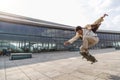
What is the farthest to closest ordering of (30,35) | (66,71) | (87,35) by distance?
(30,35) → (66,71) → (87,35)

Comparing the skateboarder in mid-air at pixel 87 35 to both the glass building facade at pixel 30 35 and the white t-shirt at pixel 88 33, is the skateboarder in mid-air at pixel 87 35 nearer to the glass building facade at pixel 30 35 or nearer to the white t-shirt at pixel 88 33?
the white t-shirt at pixel 88 33

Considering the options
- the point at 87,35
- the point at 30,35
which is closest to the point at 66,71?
the point at 87,35

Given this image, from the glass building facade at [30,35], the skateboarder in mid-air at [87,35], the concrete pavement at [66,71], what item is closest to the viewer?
the concrete pavement at [66,71]

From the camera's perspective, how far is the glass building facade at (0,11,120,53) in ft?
78.6

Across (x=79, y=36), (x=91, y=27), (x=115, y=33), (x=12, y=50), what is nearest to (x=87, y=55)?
(x=79, y=36)

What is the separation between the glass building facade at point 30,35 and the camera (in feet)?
78.6

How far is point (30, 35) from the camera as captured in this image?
27.1 metres

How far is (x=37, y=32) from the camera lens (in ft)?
91.7

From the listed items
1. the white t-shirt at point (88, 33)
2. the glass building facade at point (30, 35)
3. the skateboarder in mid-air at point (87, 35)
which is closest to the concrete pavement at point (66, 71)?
the skateboarder in mid-air at point (87, 35)

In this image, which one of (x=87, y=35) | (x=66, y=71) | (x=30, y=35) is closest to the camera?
(x=87, y=35)

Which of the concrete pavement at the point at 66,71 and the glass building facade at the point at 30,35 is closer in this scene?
the concrete pavement at the point at 66,71

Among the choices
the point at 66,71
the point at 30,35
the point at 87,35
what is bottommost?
the point at 66,71

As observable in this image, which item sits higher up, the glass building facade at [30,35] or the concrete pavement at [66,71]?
the glass building facade at [30,35]

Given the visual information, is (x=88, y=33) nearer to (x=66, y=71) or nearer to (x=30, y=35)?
(x=66, y=71)
